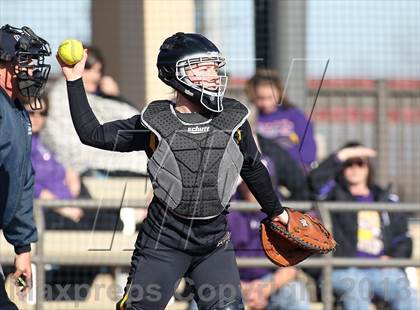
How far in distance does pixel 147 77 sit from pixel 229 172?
415 centimetres

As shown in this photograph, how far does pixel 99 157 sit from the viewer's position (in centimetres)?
842

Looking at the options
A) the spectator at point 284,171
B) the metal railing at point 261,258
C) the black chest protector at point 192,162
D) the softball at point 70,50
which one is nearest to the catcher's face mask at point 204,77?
the black chest protector at point 192,162

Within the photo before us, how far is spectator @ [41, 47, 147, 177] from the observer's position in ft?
27.1

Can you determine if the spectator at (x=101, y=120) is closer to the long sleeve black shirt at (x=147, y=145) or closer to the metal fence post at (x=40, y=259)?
the metal fence post at (x=40, y=259)

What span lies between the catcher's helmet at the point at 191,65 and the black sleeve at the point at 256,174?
0.19 metres

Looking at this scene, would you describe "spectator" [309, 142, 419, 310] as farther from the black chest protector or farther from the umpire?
the umpire

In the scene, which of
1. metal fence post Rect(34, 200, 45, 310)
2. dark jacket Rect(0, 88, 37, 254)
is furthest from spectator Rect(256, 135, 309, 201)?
dark jacket Rect(0, 88, 37, 254)

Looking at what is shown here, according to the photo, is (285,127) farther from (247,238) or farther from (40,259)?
(40,259)

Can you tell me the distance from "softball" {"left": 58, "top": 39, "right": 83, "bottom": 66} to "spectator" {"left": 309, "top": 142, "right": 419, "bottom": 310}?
3215 millimetres

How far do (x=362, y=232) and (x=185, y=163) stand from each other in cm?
295

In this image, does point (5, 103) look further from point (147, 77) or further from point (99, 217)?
point (147, 77)

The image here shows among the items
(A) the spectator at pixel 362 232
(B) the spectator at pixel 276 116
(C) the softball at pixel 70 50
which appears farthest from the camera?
(B) the spectator at pixel 276 116

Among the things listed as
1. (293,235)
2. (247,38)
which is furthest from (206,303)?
(247,38)

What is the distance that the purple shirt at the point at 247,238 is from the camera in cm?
782
